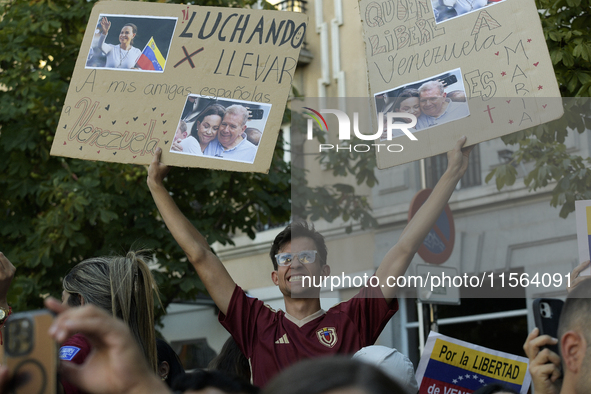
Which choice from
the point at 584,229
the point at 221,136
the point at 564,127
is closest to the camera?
the point at 584,229

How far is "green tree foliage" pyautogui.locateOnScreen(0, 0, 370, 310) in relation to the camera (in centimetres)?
673

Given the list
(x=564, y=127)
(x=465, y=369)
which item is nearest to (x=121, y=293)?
(x=465, y=369)

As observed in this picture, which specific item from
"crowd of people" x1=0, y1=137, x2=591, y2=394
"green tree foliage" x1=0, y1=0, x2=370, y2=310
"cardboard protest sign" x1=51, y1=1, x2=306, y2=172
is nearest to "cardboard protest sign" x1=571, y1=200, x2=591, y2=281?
"crowd of people" x1=0, y1=137, x2=591, y2=394

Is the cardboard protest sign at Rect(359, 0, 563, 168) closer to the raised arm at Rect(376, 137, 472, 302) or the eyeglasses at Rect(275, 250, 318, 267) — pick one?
the raised arm at Rect(376, 137, 472, 302)

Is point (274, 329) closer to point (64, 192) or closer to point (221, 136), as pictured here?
point (221, 136)

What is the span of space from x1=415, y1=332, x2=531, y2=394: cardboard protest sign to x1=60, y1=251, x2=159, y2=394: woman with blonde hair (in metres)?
1.59

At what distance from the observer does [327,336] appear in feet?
9.83

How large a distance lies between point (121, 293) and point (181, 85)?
1.24 m

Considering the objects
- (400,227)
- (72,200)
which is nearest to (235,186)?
(72,200)

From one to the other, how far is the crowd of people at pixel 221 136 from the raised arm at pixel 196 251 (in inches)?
6.4

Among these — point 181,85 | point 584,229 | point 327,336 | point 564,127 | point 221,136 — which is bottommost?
point 327,336

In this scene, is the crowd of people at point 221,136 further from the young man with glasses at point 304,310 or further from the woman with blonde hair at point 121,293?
the woman with blonde hair at point 121,293

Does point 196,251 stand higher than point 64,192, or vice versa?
point 64,192

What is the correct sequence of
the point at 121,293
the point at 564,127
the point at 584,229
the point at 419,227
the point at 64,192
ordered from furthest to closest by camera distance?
the point at 64,192 < the point at 564,127 < the point at 584,229 < the point at 419,227 < the point at 121,293
